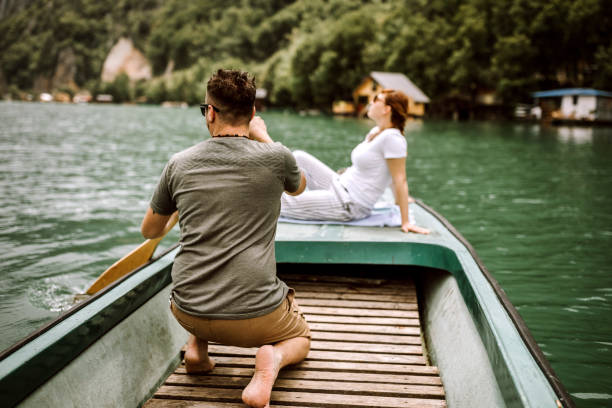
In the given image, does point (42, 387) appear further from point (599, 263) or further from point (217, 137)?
point (599, 263)

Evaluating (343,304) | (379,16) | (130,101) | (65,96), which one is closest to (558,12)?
(379,16)

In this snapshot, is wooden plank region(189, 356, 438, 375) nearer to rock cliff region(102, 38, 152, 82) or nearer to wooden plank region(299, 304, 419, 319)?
wooden plank region(299, 304, 419, 319)

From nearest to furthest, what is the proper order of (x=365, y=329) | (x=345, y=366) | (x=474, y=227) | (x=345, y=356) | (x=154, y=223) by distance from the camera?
1. (x=154, y=223)
2. (x=345, y=366)
3. (x=345, y=356)
4. (x=365, y=329)
5. (x=474, y=227)

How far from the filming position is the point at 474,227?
8883 mm

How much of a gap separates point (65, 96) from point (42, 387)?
5612 inches

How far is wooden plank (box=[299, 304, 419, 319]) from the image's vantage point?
3.58 metres

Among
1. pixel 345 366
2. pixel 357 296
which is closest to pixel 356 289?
pixel 357 296

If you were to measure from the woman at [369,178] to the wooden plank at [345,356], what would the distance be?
4.79 ft

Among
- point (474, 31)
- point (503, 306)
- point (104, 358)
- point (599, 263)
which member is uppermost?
point (474, 31)

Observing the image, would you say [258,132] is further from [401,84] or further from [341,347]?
[401,84]

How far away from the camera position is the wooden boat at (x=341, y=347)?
1.95 m

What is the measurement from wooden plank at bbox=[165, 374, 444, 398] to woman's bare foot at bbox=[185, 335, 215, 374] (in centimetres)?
6

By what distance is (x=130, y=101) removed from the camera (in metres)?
125

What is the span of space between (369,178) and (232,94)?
2446mm
